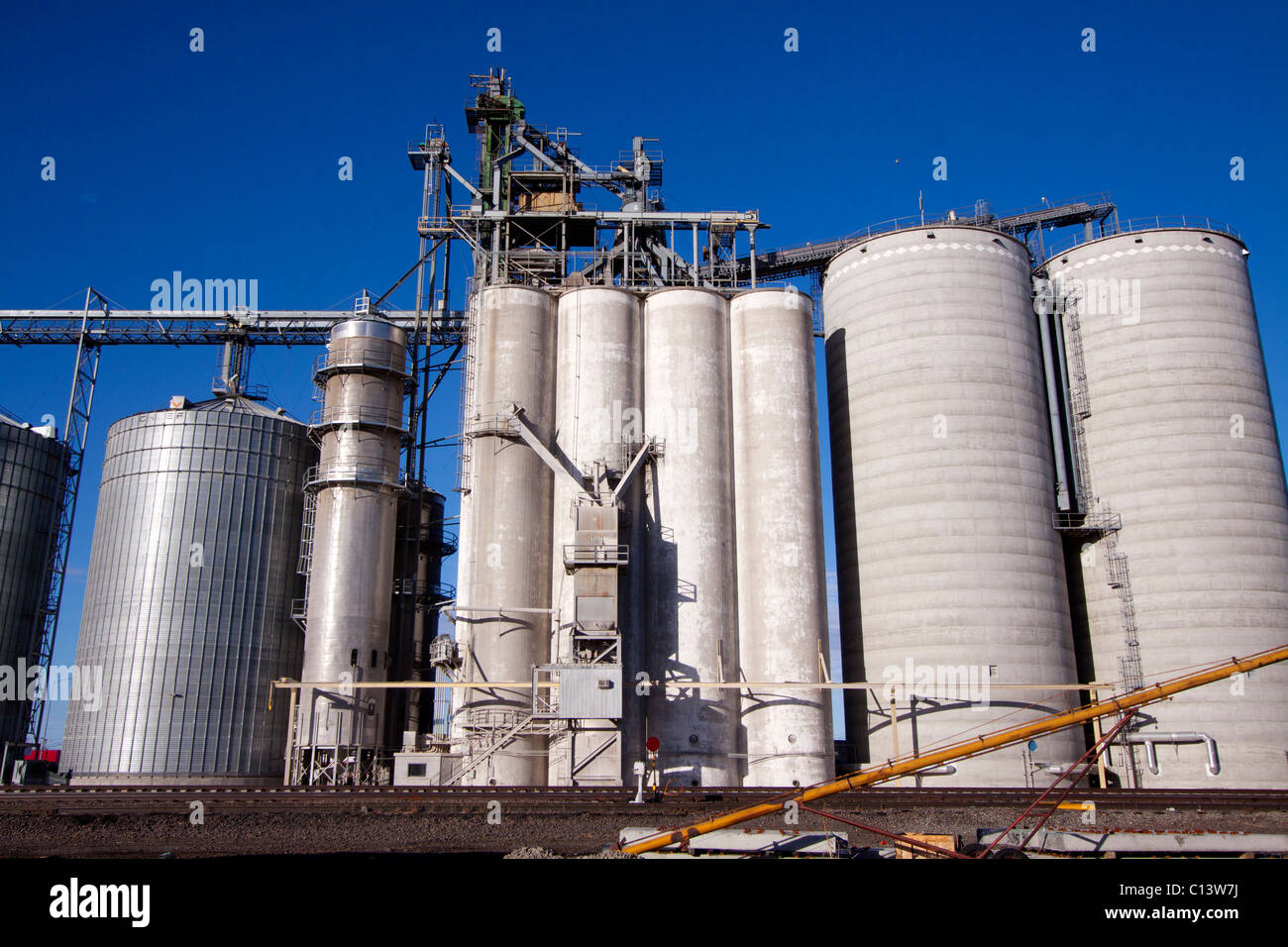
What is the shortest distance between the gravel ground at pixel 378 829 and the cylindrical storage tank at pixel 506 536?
1297cm

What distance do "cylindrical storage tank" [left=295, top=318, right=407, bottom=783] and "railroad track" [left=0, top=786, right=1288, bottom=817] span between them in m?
10.9

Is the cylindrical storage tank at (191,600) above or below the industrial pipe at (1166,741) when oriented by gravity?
above

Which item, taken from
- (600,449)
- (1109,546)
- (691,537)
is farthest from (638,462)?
(1109,546)

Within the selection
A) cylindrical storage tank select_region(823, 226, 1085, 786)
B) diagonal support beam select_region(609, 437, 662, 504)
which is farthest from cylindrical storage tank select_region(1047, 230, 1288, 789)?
diagonal support beam select_region(609, 437, 662, 504)

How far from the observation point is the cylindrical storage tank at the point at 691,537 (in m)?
40.8

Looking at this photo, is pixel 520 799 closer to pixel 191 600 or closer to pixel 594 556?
pixel 594 556

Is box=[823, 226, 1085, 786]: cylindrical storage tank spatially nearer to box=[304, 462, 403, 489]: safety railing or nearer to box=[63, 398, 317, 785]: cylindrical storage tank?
box=[304, 462, 403, 489]: safety railing

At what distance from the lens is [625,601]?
137ft

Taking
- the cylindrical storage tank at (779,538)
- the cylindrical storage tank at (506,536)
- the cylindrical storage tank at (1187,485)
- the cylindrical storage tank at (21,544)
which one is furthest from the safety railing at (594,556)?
the cylindrical storage tank at (21,544)

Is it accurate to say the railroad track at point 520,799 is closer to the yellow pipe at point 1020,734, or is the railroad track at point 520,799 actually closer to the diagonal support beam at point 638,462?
the yellow pipe at point 1020,734

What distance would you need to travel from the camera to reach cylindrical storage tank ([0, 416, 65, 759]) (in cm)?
4669

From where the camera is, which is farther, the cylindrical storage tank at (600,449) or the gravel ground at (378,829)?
the cylindrical storage tank at (600,449)
